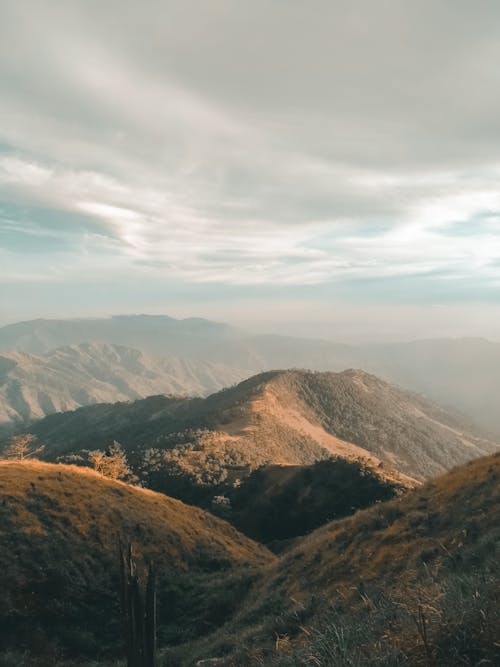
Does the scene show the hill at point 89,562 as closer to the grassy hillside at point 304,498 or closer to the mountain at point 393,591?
the mountain at point 393,591

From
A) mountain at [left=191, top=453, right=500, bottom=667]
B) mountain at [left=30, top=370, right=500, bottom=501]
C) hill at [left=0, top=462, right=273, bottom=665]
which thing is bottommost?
Answer: mountain at [left=30, top=370, right=500, bottom=501]

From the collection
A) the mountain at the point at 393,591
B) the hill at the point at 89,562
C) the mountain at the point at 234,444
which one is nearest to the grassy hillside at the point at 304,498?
the mountain at the point at 234,444

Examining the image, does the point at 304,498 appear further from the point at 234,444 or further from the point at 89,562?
the point at 89,562

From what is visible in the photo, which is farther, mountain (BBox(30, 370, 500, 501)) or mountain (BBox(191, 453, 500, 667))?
mountain (BBox(30, 370, 500, 501))

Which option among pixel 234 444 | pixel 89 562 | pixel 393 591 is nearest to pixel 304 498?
pixel 234 444

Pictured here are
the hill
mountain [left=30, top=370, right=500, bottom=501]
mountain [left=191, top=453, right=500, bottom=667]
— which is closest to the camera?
mountain [left=191, top=453, right=500, bottom=667]

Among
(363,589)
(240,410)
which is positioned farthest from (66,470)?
(240,410)

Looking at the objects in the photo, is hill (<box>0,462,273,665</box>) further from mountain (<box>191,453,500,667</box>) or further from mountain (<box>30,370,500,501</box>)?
mountain (<box>30,370,500,501</box>)

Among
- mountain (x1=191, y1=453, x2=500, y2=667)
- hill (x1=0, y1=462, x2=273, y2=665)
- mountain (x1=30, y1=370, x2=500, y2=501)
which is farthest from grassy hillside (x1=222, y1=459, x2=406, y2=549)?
Result: mountain (x1=191, y1=453, x2=500, y2=667)
